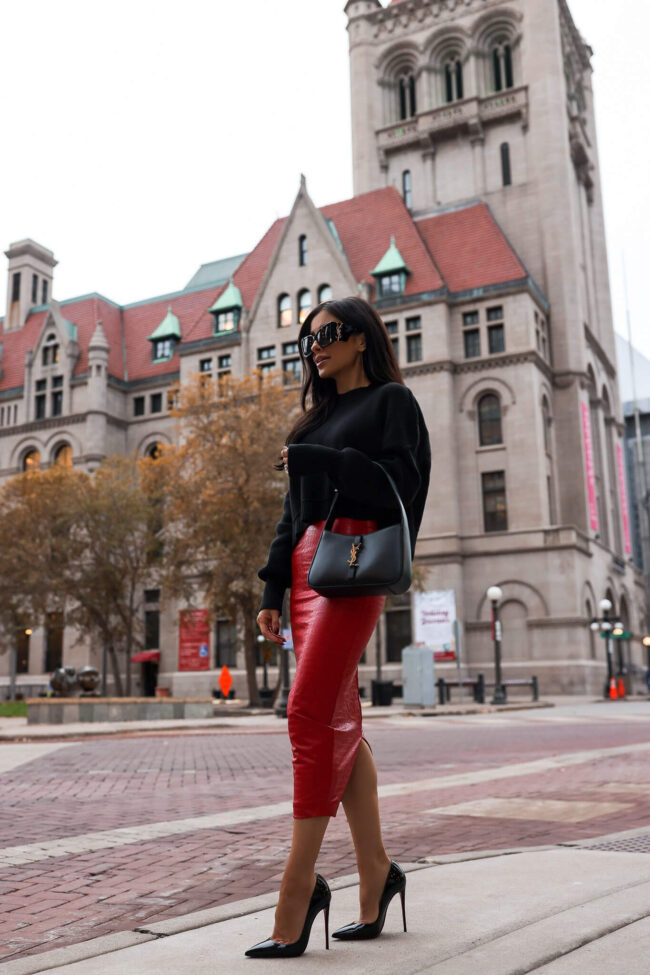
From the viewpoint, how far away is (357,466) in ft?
10.6

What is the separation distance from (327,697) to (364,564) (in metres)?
0.51

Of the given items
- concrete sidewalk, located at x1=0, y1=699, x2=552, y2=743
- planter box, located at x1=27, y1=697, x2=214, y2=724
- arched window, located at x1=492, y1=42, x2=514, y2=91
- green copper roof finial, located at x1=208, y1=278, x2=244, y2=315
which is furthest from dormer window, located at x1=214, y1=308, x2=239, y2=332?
planter box, located at x1=27, y1=697, x2=214, y2=724

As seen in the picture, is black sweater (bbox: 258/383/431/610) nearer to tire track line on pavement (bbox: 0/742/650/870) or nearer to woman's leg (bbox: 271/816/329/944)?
woman's leg (bbox: 271/816/329/944)

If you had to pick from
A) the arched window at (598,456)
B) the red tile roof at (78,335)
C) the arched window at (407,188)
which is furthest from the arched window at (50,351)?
the arched window at (598,456)

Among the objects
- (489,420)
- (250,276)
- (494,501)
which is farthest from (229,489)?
(250,276)

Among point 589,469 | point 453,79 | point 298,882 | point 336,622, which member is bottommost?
point 298,882

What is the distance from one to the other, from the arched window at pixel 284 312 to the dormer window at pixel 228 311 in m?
2.81

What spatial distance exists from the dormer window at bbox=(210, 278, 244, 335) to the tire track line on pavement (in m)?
47.0

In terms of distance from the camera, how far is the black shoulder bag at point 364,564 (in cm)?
306

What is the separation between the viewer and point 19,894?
429cm

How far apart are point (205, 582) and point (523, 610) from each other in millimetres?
16352

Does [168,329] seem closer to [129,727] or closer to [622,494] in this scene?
[622,494]

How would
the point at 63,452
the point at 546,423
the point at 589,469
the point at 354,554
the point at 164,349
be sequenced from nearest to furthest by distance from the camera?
the point at 354,554 → the point at 546,423 → the point at 589,469 → the point at 63,452 → the point at 164,349

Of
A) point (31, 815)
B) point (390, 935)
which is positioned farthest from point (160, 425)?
point (390, 935)
